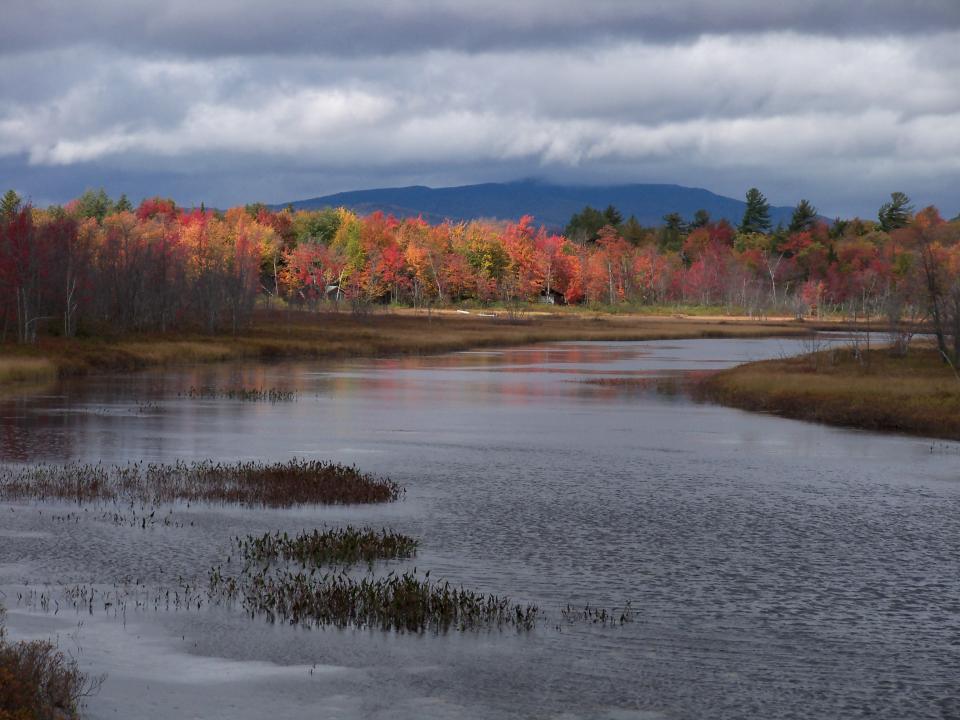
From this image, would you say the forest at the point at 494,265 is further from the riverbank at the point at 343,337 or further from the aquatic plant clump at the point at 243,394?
the aquatic plant clump at the point at 243,394

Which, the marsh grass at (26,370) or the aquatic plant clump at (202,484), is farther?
the marsh grass at (26,370)

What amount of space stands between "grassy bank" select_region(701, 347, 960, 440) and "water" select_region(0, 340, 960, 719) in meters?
2.67

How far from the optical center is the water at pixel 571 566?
45.1ft

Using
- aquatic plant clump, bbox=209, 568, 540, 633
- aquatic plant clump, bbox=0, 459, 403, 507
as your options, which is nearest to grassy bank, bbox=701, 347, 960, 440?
aquatic plant clump, bbox=0, 459, 403, 507

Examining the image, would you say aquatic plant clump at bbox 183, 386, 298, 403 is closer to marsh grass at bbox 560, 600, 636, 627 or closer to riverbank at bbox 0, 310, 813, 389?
riverbank at bbox 0, 310, 813, 389

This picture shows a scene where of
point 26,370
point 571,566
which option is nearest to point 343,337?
point 26,370

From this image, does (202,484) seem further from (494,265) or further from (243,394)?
(494,265)

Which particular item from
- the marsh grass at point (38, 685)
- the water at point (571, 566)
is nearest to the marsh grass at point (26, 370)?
the water at point (571, 566)

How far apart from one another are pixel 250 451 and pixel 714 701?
2297 cm

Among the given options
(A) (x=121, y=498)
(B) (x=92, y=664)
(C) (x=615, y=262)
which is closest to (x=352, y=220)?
(C) (x=615, y=262)

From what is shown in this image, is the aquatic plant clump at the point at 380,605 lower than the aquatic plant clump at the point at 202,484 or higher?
lower

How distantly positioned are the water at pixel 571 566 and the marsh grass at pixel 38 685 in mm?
407

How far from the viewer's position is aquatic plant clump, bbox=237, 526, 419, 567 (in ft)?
66.2

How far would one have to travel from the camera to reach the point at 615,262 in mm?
188625
